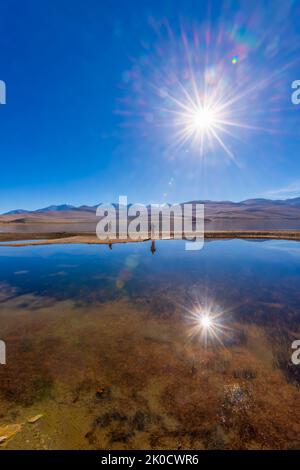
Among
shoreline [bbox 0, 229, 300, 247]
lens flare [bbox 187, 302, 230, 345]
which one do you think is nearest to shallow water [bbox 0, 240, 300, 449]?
Result: lens flare [bbox 187, 302, 230, 345]

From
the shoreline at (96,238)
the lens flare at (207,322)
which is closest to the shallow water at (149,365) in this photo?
the lens flare at (207,322)

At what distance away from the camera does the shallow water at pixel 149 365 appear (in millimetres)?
3506

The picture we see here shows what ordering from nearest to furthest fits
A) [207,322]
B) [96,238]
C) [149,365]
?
[149,365]
[207,322]
[96,238]

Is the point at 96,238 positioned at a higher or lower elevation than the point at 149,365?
higher

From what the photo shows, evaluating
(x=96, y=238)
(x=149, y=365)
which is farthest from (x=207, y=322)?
(x=96, y=238)

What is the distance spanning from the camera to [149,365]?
510cm

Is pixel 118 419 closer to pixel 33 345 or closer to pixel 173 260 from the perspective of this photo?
pixel 33 345

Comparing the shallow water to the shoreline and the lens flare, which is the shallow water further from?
the shoreline

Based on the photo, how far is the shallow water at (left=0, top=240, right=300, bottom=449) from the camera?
351 centimetres

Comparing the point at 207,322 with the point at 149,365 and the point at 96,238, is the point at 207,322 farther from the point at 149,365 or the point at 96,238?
the point at 96,238
